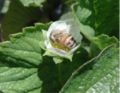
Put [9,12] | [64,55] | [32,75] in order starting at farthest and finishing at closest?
[9,12] → [32,75] → [64,55]

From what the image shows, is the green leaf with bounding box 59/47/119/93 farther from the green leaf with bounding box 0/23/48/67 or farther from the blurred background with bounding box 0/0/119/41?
the blurred background with bounding box 0/0/119/41

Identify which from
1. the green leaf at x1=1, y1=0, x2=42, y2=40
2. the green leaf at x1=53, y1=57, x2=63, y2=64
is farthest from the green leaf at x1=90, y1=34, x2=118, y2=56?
the green leaf at x1=1, y1=0, x2=42, y2=40

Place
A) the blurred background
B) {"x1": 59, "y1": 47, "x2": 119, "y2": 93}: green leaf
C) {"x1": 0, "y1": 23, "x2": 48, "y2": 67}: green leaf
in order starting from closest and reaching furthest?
{"x1": 59, "y1": 47, "x2": 119, "y2": 93}: green leaf
{"x1": 0, "y1": 23, "x2": 48, "y2": 67}: green leaf
the blurred background

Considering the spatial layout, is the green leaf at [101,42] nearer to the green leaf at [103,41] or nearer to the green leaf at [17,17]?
the green leaf at [103,41]

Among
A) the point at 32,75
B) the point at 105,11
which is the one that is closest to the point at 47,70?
the point at 32,75

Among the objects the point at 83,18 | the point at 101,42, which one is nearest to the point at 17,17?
the point at 83,18

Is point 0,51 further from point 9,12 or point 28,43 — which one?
point 9,12

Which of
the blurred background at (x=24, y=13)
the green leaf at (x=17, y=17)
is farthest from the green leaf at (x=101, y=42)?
the green leaf at (x=17, y=17)
